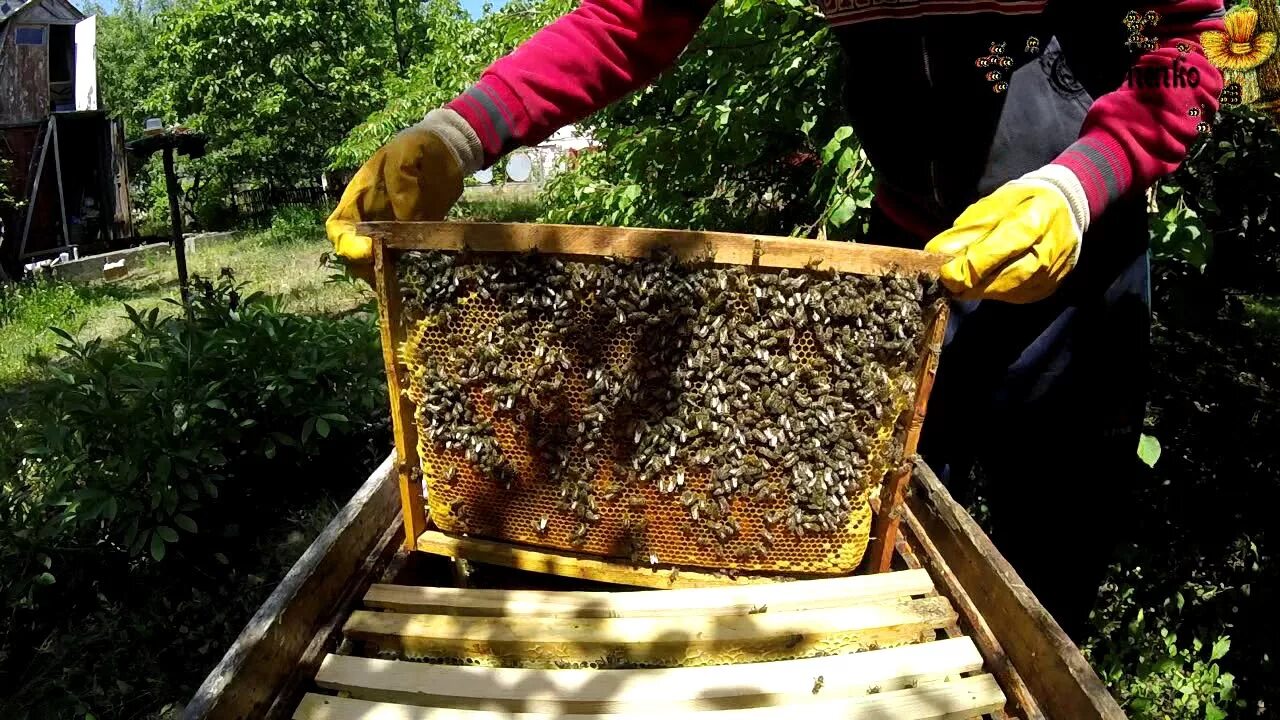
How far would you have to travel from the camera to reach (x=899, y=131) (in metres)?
1.94

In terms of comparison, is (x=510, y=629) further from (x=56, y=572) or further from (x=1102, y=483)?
(x=56, y=572)

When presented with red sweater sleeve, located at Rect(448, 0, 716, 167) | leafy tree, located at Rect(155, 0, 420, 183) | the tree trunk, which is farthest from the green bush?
leafy tree, located at Rect(155, 0, 420, 183)

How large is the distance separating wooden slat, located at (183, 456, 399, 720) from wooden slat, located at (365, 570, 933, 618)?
0.10 metres

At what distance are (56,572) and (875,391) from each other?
3515 mm

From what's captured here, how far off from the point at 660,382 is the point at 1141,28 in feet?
4.22

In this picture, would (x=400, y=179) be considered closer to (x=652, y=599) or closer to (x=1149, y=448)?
(x=652, y=599)

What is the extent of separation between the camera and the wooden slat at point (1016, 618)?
4.05 feet

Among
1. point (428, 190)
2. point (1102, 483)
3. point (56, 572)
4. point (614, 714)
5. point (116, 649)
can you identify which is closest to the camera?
point (614, 714)

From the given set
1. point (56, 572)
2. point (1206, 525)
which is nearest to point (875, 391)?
point (1206, 525)

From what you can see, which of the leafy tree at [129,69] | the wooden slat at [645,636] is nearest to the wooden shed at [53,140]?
the leafy tree at [129,69]

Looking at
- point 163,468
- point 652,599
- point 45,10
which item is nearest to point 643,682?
point 652,599

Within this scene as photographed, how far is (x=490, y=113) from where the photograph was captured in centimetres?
192

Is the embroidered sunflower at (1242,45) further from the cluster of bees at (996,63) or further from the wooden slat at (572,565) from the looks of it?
the wooden slat at (572,565)

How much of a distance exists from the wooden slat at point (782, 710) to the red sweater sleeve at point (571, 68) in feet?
4.04
